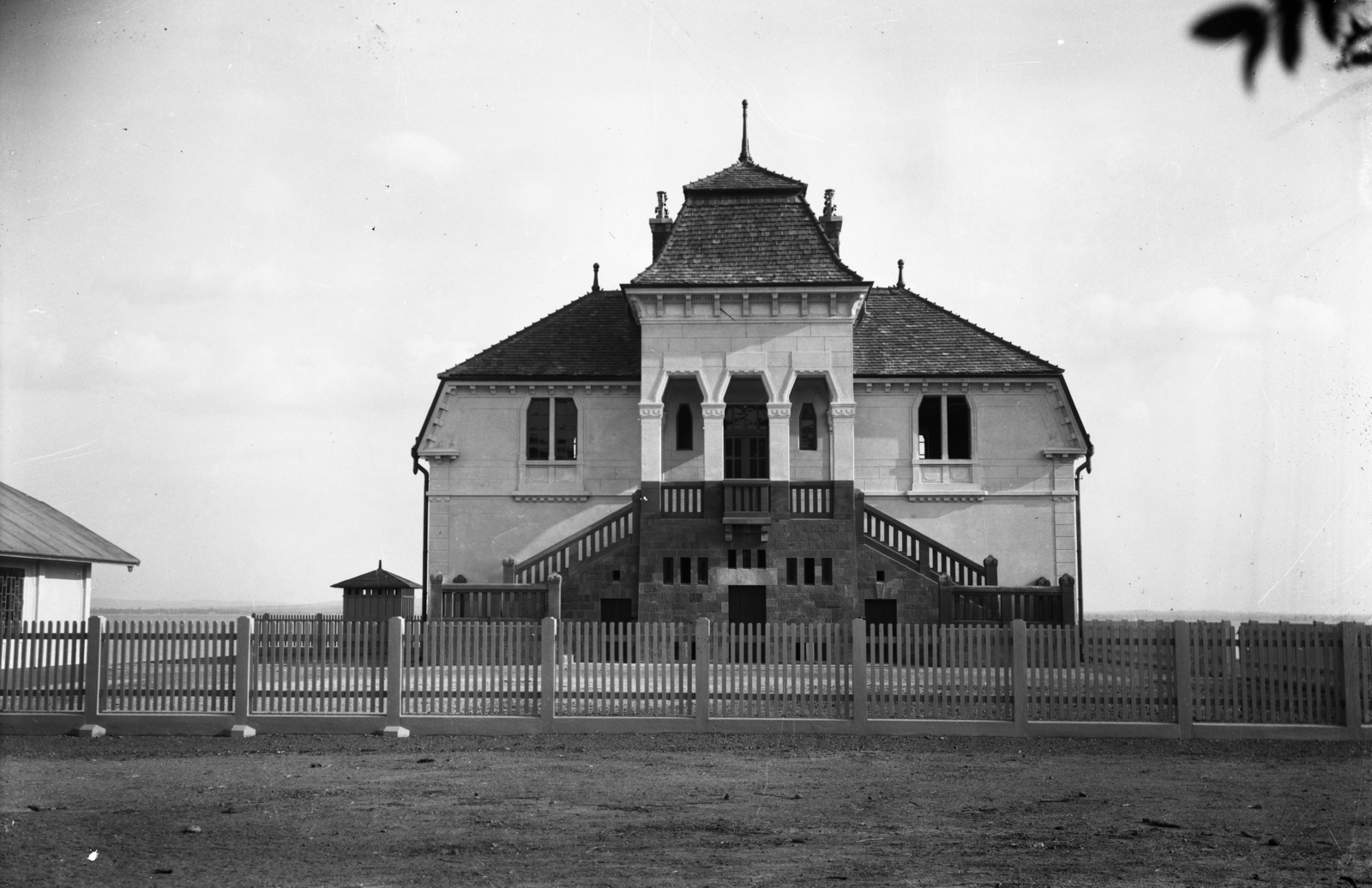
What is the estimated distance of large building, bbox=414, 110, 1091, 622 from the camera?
2864 centimetres

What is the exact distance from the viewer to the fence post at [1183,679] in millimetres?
15383

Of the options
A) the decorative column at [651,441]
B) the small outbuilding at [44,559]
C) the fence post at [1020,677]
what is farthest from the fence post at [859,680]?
the small outbuilding at [44,559]

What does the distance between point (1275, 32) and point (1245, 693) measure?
47.2 feet

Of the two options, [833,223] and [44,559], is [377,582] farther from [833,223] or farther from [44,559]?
[833,223]

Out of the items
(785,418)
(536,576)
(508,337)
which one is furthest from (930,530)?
(508,337)

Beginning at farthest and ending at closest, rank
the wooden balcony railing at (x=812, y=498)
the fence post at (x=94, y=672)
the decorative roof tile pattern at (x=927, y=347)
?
1. the decorative roof tile pattern at (x=927, y=347)
2. the wooden balcony railing at (x=812, y=498)
3. the fence post at (x=94, y=672)

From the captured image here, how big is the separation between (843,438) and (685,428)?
15.8ft

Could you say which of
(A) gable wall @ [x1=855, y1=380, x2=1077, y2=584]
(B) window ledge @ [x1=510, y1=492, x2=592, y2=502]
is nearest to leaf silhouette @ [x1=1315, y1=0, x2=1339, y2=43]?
(A) gable wall @ [x1=855, y1=380, x2=1077, y2=584]

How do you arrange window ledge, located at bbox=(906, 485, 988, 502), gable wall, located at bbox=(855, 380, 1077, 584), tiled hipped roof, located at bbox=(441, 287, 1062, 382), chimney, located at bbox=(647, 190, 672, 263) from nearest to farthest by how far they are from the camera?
1. gable wall, located at bbox=(855, 380, 1077, 584)
2. window ledge, located at bbox=(906, 485, 988, 502)
3. tiled hipped roof, located at bbox=(441, 287, 1062, 382)
4. chimney, located at bbox=(647, 190, 672, 263)

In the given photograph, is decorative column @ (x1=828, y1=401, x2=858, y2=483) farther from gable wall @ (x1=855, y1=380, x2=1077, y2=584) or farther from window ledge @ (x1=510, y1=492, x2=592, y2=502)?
window ledge @ (x1=510, y1=492, x2=592, y2=502)

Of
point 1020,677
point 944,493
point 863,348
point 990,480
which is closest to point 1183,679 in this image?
point 1020,677

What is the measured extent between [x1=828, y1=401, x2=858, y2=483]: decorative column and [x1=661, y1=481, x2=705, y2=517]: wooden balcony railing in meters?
3.27

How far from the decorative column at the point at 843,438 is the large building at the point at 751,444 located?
0.06 m

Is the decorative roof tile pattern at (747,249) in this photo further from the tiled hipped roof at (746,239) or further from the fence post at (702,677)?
the fence post at (702,677)
